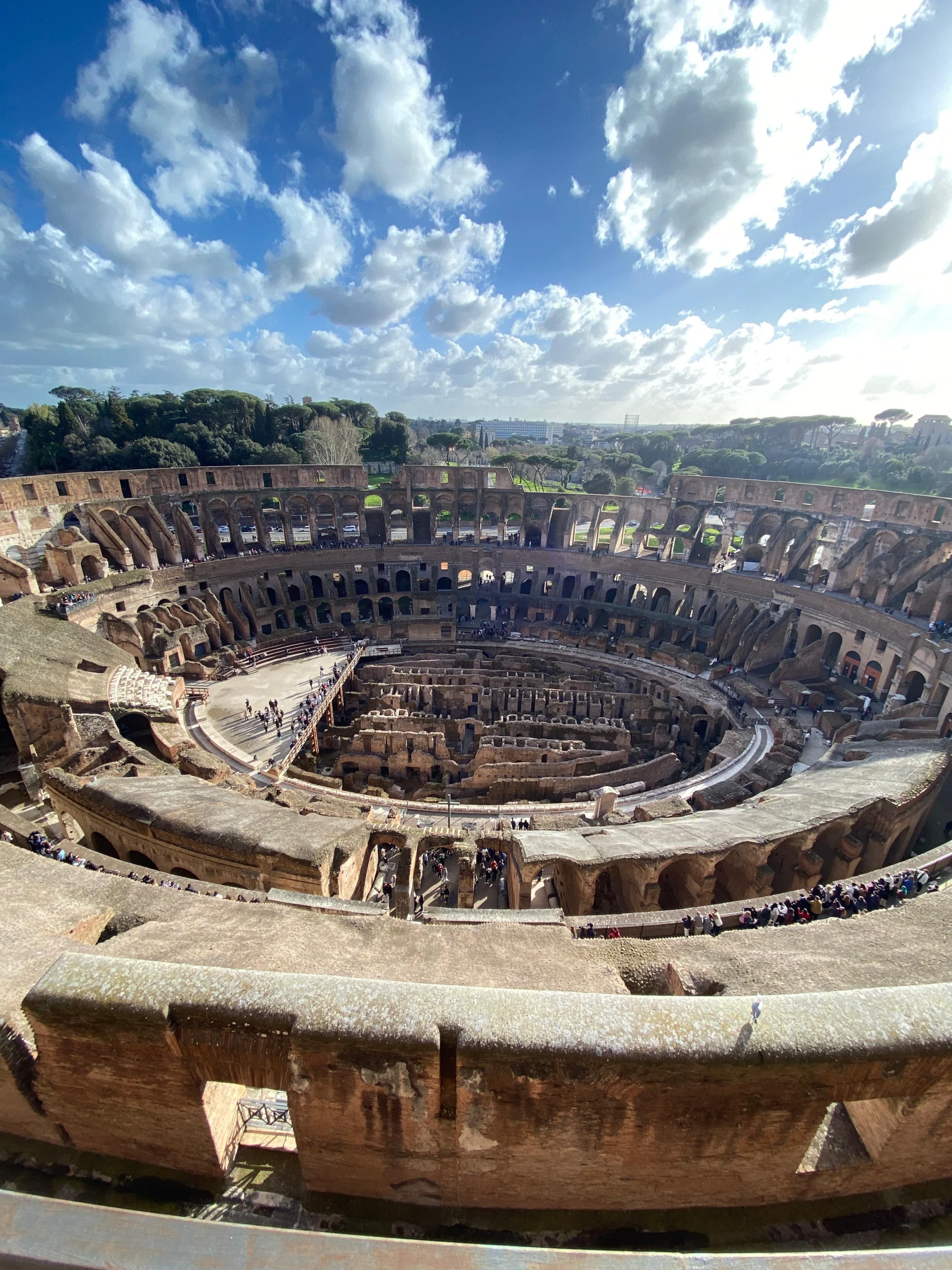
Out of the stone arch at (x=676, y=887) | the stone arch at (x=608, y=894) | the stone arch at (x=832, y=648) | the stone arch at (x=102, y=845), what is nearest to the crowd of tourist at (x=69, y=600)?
the stone arch at (x=102, y=845)

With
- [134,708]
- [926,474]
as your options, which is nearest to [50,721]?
[134,708]

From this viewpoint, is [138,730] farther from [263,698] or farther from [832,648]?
[832,648]

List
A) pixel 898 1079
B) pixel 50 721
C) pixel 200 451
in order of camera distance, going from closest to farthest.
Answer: pixel 898 1079
pixel 50 721
pixel 200 451

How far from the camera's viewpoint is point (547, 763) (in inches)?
758

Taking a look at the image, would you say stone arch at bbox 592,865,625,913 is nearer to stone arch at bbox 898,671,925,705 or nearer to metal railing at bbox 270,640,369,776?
metal railing at bbox 270,640,369,776

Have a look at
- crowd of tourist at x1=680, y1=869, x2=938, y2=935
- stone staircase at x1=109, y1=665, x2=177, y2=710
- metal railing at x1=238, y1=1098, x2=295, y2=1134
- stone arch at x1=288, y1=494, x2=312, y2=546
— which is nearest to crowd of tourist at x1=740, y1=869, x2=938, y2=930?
crowd of tourist at x1=680, y1=869, x2=938, y2=935

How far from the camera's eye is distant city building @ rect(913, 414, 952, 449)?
70.6 meters

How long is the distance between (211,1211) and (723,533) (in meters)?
36.2

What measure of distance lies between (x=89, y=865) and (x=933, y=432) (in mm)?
96356

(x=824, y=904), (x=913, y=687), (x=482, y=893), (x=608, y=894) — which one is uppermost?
(x=824, y=904)

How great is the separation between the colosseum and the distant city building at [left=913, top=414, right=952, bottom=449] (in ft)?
185

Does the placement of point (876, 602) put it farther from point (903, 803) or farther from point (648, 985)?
point (648, 985)

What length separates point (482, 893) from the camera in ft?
47.9

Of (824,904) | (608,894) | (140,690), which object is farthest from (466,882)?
(140,690)
